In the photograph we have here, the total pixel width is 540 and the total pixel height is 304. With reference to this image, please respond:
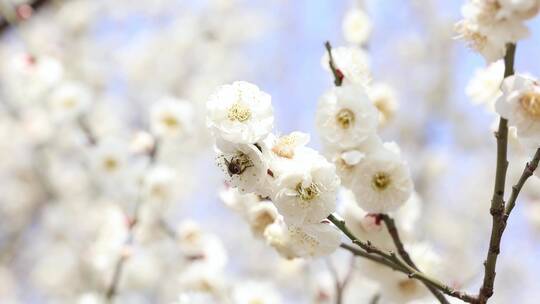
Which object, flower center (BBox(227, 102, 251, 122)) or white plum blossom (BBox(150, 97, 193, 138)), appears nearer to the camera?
flower center (BBox(227, 102, 251, 122))

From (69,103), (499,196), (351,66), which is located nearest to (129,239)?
(69,103)

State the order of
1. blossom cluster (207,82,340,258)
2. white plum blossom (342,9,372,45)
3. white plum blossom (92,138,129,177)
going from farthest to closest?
white plum blossom (92,138,129,177) → white plum blossom (342,9,372,45) → blossom cluster (207,82,340,258)

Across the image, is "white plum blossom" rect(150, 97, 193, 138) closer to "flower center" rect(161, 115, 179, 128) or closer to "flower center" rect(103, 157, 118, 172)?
"flower center" rect(161, 115, 179, 128)

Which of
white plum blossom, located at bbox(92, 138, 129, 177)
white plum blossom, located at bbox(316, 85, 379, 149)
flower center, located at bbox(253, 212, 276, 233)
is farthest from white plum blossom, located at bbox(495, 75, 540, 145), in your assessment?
white plum blossom, located at bbox(92, 138, 129, 177)

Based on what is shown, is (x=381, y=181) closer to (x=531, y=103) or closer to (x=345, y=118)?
(x=345, y=118)

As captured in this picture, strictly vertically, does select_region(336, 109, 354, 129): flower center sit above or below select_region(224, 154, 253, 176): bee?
above
